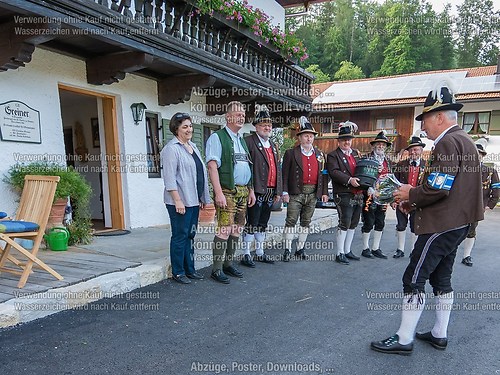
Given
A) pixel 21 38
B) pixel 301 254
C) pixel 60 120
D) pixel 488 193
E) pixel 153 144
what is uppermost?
pixel 21 38

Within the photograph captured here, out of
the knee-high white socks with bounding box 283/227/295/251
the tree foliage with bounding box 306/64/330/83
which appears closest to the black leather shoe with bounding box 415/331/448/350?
the knee-high white socks with bounding box 283/227/295/251

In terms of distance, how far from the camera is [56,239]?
14.8 ft

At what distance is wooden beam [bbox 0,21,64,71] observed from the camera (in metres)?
3.77

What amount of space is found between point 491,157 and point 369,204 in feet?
46.0

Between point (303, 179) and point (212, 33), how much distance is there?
3.21 m

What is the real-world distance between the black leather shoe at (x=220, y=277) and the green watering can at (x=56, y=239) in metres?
2.00

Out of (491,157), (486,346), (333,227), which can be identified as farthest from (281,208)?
(491,157)

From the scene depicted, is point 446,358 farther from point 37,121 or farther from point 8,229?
point 37,121

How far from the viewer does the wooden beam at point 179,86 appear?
605cm

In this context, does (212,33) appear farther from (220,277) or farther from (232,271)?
(220,277)

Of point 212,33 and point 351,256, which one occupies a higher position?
point 212,33

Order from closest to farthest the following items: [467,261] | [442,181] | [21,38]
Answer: [442,181] < [21,38] < [467,261]

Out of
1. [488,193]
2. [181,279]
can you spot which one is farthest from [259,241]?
[488,193]

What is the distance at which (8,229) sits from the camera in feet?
9.91
